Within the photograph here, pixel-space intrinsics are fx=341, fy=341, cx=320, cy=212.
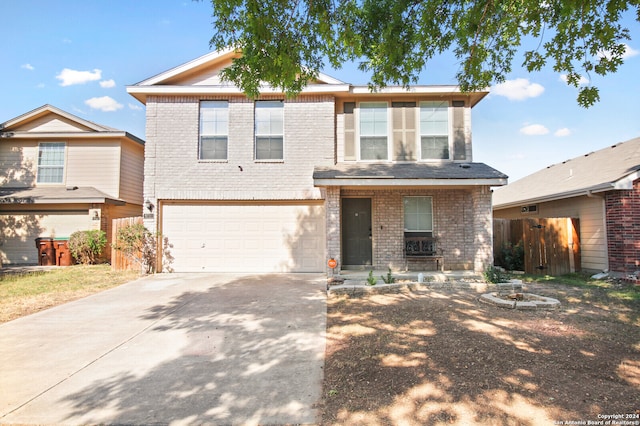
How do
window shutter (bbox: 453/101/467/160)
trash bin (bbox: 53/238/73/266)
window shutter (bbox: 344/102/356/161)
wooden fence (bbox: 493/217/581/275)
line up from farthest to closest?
trash bin (bbox: 53/238/73/266) → window shutter (bbox: 344/102/356/161) → window shutter (bbox: 453/101/467/160) → wooden fence (bbox: 493/217/581/275)

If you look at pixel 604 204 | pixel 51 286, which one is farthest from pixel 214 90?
pixel 604 204

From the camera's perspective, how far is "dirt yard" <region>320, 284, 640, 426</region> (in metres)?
2.89

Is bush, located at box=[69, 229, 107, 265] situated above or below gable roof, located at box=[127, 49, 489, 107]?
below

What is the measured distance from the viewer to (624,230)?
8.95 meters

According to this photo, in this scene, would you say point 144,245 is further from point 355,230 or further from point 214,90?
point 355,230

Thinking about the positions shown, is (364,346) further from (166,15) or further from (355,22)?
(166,15)

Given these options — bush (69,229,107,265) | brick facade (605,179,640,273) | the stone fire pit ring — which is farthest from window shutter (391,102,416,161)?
bush (69,229,107,265)

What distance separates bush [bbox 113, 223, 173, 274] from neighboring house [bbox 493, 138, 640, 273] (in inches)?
502

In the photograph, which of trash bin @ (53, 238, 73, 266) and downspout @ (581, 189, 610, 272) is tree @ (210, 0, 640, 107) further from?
trash bin @ (53, 238, 73, 266)

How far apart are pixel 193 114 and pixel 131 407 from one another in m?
9.57

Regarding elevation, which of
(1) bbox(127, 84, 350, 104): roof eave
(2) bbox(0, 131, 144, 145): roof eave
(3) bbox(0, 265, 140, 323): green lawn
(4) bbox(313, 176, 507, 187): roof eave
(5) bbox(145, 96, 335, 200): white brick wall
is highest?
(1) bbox(127, 84, 350, 104): roof eave

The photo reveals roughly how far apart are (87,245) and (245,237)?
6608 millimetres

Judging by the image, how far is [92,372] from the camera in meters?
3.84

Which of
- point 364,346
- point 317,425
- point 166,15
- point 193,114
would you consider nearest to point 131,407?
point 317,425
